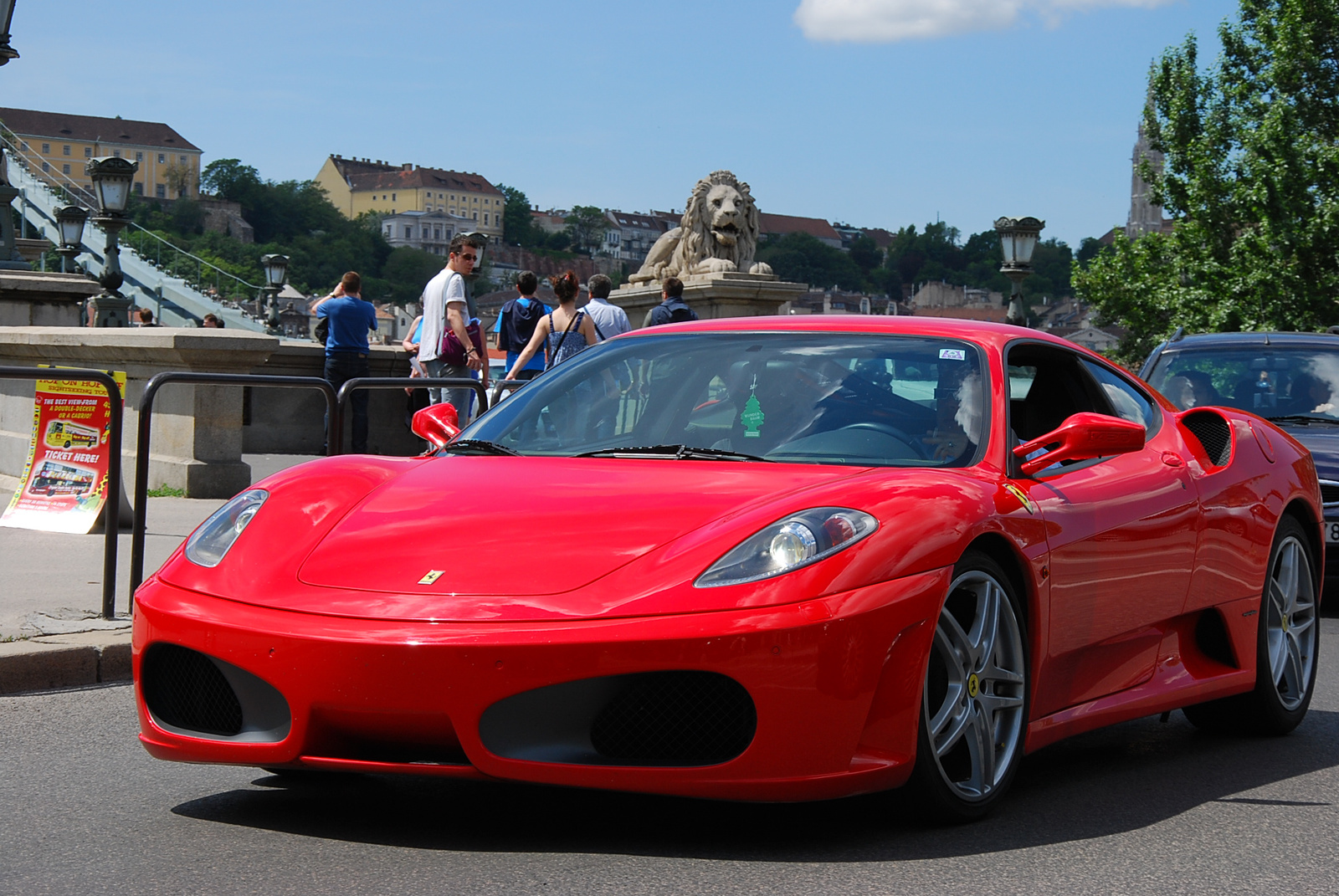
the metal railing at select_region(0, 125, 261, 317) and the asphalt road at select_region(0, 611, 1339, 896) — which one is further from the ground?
the metal railing at select_region(0, 125, 261, 317)

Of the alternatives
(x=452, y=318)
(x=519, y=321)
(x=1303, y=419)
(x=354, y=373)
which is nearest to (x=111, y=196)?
(x=354, y=373)

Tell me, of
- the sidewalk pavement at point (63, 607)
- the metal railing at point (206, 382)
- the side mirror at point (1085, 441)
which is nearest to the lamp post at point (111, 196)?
the sidewalk pavement at point (63, 607)

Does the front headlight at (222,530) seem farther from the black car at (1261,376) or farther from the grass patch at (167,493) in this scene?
the grass patch at (167,493)

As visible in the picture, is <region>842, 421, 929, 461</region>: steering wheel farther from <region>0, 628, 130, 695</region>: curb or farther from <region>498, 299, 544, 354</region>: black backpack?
<region>498, 299, 544, 354</region>: black backpack

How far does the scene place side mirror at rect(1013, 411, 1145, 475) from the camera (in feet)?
14.2

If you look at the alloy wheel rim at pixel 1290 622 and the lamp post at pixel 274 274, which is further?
the lamp post at pixel 274 274

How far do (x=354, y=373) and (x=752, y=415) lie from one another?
11.0 meters

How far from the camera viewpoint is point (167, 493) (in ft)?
37.7

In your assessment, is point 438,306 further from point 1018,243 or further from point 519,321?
point 1018,243

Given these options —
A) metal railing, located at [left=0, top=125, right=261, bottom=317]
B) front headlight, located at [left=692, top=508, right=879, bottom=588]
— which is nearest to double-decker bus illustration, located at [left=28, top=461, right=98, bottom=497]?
front headlight, located at [left=692, top=508, right=879, bottom=588]

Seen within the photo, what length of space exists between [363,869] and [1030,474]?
204 centimetres

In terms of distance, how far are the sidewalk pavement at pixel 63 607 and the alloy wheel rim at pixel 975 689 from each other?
3.55 metres

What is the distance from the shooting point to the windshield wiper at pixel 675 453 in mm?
4316

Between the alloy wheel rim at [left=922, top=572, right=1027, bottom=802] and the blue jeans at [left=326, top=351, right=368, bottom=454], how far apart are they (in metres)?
11.2
